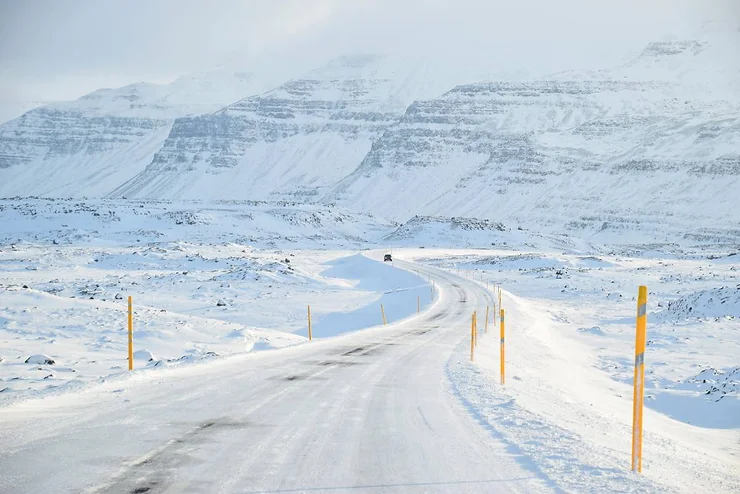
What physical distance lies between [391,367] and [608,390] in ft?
25.0

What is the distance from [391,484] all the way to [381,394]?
548 cm

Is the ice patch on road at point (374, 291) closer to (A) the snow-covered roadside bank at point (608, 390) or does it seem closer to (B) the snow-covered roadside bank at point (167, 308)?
(B) the snow-covered roadside bank at point (167, 308)

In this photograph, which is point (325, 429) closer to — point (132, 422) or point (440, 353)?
point (132, 422)

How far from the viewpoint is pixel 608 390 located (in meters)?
21.0

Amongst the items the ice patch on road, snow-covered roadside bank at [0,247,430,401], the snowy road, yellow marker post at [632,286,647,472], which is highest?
yellow marker post at [632,286,647,472]

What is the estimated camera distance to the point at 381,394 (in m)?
12.6

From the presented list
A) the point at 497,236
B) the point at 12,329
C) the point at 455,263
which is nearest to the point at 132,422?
the point at 12,329

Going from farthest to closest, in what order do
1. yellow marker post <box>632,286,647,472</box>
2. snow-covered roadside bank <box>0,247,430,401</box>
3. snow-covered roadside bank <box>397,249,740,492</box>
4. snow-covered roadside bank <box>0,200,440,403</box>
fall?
1. snow-covered roadside bank <box>0,200,440,403</box>
2. snow-covered roadside bank <box>0,247,430,401</box>
3. snow-covered roadside bank <box>397,249,740,492</box>
4. yellow marker post <box>632,286,647,472</box>

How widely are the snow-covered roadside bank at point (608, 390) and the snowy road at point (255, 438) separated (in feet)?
2.18

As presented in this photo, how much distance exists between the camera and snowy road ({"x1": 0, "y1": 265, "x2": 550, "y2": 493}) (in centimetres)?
712

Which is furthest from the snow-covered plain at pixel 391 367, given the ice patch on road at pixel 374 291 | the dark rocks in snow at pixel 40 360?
the ice patch on road at pixel 374 291

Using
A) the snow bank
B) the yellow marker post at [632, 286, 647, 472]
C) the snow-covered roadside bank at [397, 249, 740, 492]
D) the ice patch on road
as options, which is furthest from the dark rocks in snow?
the snow bank

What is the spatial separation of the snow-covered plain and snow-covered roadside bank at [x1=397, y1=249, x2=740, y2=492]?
0.07m

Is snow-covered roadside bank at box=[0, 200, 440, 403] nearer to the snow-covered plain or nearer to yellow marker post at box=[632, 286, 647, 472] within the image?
the snow-covered plain
